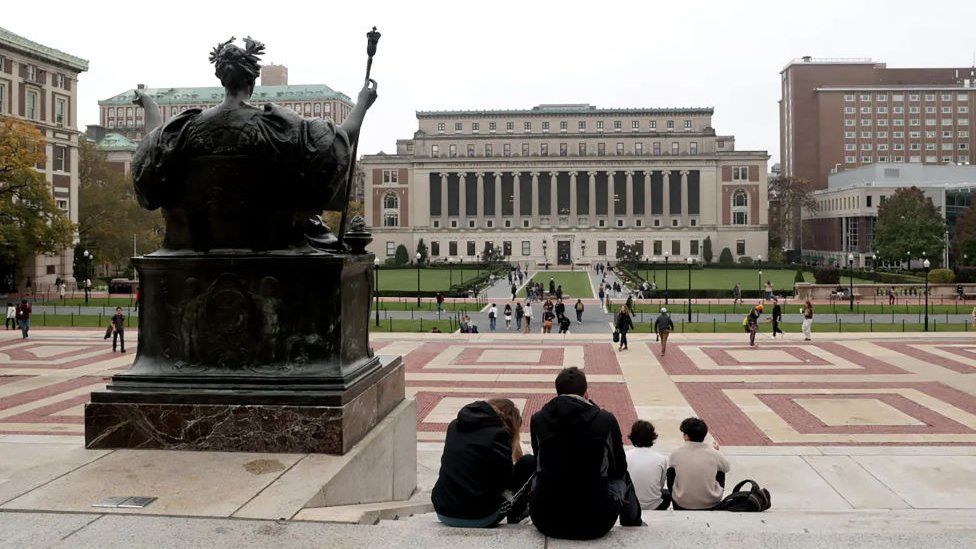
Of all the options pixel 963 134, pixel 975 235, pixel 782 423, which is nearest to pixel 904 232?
pixel 975 235

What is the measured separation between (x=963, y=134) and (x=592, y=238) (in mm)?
68744

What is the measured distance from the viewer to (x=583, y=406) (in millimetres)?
5605

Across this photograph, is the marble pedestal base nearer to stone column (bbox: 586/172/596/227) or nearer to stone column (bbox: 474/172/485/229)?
stone column (bbox: 586/172/596/227)

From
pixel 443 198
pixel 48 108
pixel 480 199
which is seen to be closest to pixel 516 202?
pixel 480 199

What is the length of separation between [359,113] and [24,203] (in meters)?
52.0

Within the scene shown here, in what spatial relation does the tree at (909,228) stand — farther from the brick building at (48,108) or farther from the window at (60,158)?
the window at (60,158)

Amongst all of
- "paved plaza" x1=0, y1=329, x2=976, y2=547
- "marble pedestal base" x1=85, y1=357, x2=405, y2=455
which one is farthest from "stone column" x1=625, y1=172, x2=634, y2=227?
"marble pedestal base" x1=85, y1=357, x2=405, y2=455

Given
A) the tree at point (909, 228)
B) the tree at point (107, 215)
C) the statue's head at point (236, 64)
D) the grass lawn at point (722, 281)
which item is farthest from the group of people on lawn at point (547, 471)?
the tree at point (909, 228)

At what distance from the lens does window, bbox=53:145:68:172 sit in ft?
211

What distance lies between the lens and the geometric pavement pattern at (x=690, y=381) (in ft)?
52.8

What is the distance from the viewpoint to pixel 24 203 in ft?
171

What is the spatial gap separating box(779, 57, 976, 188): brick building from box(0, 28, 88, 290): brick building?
378 ft

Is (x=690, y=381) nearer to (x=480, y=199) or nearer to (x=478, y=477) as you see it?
(x=478, y=477)

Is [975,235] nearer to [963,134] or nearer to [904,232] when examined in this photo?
[904,232]
